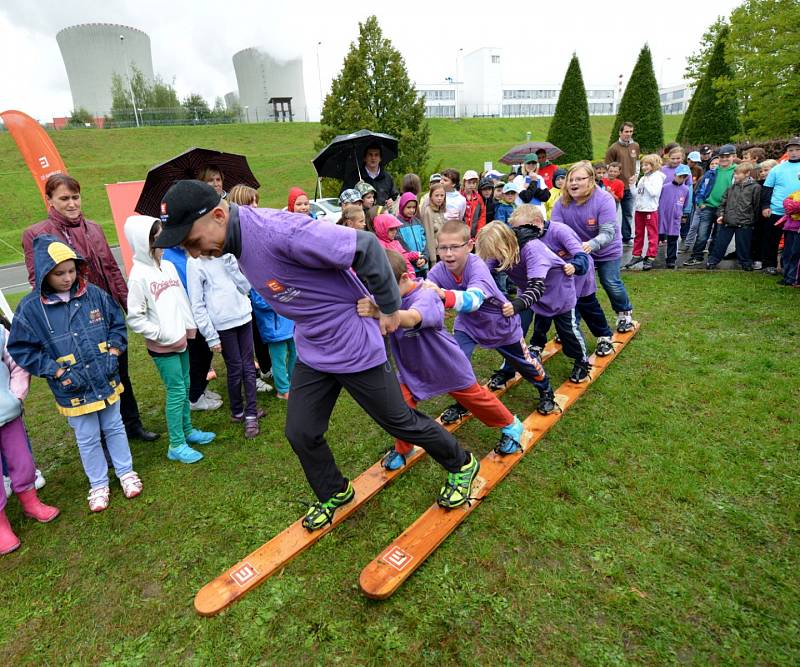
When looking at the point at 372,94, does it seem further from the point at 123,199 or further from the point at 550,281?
the point at 550,281

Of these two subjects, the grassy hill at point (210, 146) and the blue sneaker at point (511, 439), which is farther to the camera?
the grassy hill at point (210, 146)

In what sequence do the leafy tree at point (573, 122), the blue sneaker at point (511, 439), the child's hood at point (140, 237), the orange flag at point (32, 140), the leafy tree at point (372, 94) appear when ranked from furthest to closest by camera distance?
1. the leafy tree at point (573, 122)
2. the leafy tree at point (372, 94)
3. the orange flag at point (32, 140)
4. the child's hood at point (140, 237)
5. the blue sneaker at point (511, 439)

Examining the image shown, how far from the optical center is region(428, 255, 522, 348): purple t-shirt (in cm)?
337

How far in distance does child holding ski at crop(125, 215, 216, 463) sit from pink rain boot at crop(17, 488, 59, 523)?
2.95ft

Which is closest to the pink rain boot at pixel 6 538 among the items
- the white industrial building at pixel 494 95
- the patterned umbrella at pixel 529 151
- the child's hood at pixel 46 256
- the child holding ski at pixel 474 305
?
the child's hood at pixel 46 256

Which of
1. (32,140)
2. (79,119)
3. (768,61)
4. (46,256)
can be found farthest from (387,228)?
(79,119)

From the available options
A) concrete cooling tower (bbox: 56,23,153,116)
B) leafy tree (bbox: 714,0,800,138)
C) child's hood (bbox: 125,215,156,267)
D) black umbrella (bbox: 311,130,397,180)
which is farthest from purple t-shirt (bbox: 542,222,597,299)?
concrete cooling tower (bbox: 56,23,153,116)

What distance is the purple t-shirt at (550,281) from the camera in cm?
395

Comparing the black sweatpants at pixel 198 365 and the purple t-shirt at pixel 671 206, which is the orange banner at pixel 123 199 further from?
the purple t-shirt at pixel 671 206

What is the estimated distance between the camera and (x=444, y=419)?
4180 mm

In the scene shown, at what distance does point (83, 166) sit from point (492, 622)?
4465cm

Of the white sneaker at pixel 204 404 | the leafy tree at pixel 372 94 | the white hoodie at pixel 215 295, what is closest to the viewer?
the white hoodie at pixel 215 295

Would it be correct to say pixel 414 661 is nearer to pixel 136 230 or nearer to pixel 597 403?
pixel 597 403

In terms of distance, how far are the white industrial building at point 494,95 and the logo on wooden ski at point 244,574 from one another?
326 feet
